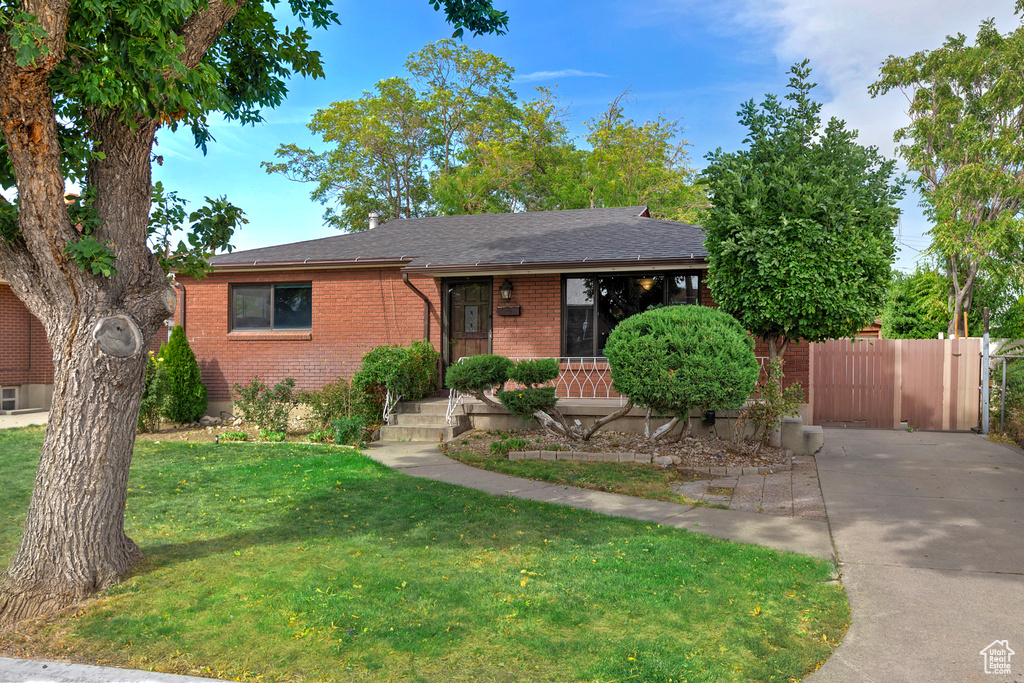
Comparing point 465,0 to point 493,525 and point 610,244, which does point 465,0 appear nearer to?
point 493,525

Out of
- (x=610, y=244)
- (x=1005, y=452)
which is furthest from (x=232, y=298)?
(x=1005, y=452)

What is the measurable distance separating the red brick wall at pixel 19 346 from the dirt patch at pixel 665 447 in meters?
13.9

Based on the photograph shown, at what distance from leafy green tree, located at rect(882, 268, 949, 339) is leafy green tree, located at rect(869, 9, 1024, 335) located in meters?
0.50

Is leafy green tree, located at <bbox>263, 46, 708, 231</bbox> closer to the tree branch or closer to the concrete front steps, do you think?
the concrete front steps

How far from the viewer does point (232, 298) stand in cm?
1449

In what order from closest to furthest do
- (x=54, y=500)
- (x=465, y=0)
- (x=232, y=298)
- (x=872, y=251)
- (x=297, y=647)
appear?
(x=297, y=647)
(x=54, y=500)
(x=465, y=0)
(x=872, y=251)
(x=232, y=298)

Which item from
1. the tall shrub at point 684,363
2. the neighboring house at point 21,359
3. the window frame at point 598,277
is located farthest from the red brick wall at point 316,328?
the tall shrub at point 684,363

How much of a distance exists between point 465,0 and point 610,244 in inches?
257

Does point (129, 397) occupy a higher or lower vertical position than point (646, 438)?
higher

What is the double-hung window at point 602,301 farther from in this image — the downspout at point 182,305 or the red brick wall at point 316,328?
the downspout at point 182,305

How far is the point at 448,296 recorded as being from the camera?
13555 millimetres

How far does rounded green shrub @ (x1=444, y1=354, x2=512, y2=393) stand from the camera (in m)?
9.55

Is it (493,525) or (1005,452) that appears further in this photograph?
(1005,452)

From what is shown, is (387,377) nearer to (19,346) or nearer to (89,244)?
(89,244)
